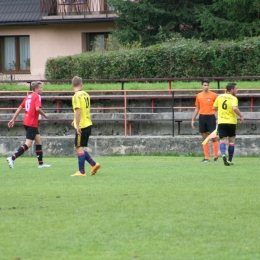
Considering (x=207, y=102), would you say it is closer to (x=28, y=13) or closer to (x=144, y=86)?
(x=144, y=86)

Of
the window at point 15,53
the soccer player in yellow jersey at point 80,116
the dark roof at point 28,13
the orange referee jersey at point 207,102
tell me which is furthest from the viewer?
the window at point 15,53

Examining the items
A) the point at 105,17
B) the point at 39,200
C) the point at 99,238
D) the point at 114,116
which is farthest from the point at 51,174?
the point at 105,17

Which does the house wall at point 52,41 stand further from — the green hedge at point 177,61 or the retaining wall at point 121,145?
the retaining wall at point 121,145

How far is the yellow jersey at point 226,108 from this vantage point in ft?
59.3

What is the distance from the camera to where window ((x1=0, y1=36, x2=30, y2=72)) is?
4172 cm

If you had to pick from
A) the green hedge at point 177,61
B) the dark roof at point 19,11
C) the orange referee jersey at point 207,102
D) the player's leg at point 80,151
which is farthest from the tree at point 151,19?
the player's leg at point 80,151

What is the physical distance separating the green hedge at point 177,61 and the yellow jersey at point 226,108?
10.1 m

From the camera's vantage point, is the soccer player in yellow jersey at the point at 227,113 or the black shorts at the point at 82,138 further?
the soccer player in yellow jersey at the point at 227,113

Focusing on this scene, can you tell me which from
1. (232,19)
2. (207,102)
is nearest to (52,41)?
(232,19)

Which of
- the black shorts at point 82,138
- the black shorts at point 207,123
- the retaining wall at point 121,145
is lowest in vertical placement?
the retaining wall at point 121,145

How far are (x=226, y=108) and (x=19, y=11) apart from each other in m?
24.5

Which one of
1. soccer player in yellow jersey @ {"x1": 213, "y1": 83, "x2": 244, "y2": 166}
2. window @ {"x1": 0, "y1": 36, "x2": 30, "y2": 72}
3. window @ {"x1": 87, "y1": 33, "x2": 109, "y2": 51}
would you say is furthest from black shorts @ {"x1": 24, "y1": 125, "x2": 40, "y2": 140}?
window @ {"x1": 0, "y1": 36, "x2": 30, "y2": 72}

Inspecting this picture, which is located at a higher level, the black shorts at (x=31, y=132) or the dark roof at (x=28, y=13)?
the dark roof at (x=28, y=13)

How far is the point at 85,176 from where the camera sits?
15633mm
